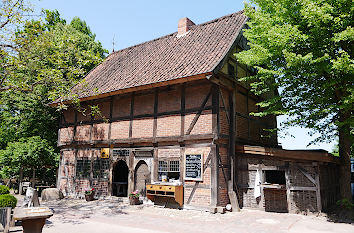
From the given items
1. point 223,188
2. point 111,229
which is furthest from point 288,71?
point 111,229

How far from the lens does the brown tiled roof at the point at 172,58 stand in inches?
477

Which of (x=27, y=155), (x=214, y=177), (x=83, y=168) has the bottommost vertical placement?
(x=214, y=177)

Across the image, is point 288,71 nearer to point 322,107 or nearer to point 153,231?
point 322,107

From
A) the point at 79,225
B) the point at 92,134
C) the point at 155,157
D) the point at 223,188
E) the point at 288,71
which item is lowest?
the point at 79,225

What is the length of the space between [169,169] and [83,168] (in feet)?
19.8

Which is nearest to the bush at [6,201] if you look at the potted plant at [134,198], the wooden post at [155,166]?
the potted plant at [134,198]

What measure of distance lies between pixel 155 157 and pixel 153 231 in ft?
16.6

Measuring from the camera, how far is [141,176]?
13.2 m

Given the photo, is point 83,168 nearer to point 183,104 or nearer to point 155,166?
point 155,166

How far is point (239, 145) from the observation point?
1174 cm

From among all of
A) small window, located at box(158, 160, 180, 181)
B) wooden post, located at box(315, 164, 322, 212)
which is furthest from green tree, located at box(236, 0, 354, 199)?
small window, located at box(158, 160, 180, 181)

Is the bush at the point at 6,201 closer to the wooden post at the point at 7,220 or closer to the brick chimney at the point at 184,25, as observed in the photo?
the wooden post at the point at 7,220

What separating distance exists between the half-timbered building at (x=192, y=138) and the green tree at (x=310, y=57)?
1.35 meters

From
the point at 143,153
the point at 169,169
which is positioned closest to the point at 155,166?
the point at 169,169
